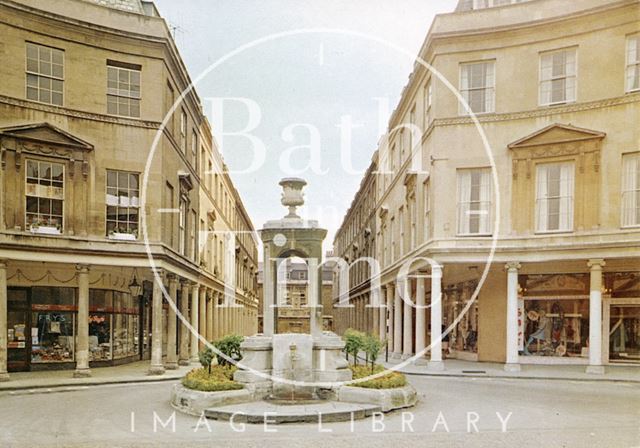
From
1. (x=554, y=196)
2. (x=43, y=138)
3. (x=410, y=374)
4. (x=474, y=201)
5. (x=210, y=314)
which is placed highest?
(x=43, y=138)

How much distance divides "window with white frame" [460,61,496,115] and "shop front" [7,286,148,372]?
1845 cm

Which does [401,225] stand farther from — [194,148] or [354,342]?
[354,342]

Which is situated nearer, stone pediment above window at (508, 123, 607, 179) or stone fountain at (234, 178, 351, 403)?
stone fountain at (234, 178, 351, 403)

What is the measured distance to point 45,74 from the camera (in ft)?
69.5

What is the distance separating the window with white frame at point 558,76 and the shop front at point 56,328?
21.2m

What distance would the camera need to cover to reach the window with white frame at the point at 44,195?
68.5ft

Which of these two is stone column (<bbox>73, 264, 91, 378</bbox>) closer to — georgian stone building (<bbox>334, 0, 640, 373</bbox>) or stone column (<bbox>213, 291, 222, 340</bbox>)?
georgian stone building (<bbox>334, 0, 640, 373</bbox>)

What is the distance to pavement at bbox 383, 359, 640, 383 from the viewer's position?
826 inches

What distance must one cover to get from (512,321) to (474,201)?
5147mm

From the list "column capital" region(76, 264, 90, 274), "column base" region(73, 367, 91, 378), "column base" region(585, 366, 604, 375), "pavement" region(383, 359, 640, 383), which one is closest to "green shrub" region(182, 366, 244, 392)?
"column base" region(73, 367, 91, 378)

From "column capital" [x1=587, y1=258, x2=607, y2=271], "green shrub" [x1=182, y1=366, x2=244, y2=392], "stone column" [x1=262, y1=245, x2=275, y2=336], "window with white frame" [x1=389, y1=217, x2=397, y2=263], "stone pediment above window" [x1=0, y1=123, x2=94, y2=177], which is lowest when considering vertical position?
"green shrub" [x1=182, y1=366, x2=244, y2=392]

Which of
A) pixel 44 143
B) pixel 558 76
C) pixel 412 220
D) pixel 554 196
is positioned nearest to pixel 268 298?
pixel 44 143

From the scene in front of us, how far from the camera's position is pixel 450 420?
1298 cm

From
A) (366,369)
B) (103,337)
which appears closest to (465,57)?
(366,369)
